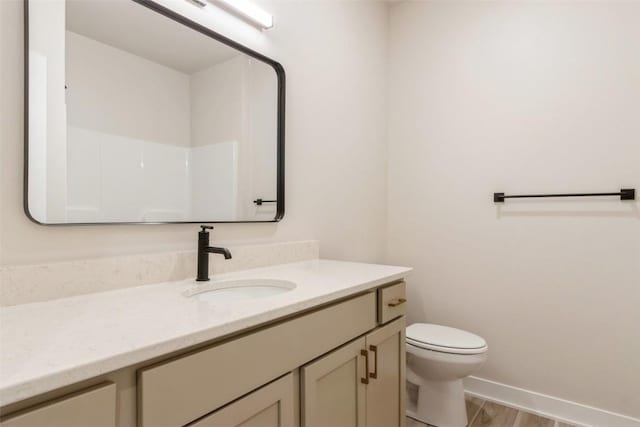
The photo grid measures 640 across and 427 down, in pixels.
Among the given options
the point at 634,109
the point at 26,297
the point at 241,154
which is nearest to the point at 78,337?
the point at 26,297

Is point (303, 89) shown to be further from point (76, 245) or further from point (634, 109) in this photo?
point (634, 109)

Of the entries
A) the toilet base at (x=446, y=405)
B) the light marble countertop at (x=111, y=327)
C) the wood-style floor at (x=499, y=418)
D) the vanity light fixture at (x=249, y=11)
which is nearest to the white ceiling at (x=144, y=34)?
the vanity light fixture at (x=249, y=11)

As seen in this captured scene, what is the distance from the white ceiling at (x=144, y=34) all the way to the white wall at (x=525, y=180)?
1.44m

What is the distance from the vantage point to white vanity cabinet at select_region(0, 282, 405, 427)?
1.88 feet

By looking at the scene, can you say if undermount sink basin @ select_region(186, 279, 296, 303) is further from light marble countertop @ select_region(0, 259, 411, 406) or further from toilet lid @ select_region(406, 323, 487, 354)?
toilet lid @ select_region(406, 323, 487, 354)

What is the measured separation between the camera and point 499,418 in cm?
185

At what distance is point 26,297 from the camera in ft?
2.89

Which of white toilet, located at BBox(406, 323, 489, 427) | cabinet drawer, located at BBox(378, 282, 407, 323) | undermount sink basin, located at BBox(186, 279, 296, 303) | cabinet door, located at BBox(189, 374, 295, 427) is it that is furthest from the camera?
white toilet, located at BBox(406, 323, 489, 427)

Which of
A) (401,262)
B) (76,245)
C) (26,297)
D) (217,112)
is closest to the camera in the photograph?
(26,297)

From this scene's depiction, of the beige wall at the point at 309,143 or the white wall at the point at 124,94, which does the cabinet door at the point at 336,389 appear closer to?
the beige wall at the point at 309,143

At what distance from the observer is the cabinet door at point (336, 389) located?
970mm

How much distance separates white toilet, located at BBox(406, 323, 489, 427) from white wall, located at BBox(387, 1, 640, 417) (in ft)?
1.36

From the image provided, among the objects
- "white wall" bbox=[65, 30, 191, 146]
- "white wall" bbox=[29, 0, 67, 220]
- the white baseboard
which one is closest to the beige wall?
"white wall" bbox=[29, 0, 67, 220]

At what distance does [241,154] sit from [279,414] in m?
1.00
